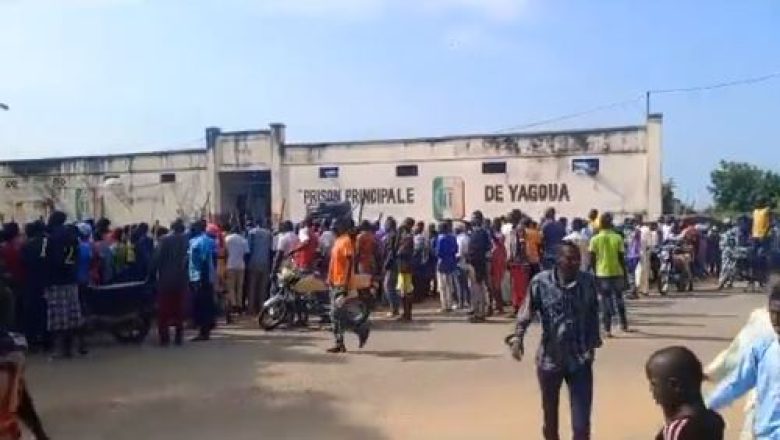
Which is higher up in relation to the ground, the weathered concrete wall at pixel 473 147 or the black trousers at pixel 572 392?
the weathered concrete wall at pixel 473 147

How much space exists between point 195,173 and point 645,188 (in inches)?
663

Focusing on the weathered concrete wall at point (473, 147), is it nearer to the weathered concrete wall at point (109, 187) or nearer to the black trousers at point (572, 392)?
the weathered concrete wall at point (109, 187)

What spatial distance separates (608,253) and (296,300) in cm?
461

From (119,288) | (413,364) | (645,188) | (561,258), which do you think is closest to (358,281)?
(413,364)

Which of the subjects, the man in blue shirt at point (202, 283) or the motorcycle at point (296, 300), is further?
the motorcycle at point (296, 300)

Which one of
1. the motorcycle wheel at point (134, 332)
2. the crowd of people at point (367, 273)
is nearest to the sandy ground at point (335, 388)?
the motorcycle wheel at point (134, 332)

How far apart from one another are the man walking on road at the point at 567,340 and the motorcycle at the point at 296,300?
26.5ft

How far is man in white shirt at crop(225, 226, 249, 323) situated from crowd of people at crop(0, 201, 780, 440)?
2cm

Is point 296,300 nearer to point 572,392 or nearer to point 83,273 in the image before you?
point 83,273

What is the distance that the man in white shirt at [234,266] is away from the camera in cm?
1680

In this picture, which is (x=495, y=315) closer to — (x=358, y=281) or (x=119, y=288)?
(x=358, y=281)

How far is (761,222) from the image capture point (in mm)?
22188

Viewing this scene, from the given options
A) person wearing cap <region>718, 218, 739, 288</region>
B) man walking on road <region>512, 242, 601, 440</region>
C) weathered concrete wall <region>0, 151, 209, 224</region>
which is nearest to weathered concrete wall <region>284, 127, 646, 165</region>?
weathered concrete wall <region>0, 151, 209, 224</region>

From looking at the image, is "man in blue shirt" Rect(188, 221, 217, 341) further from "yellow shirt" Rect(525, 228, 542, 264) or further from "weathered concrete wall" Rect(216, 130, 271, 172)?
"weathered concrete wall" Rect(216, 130, 271, 172)
